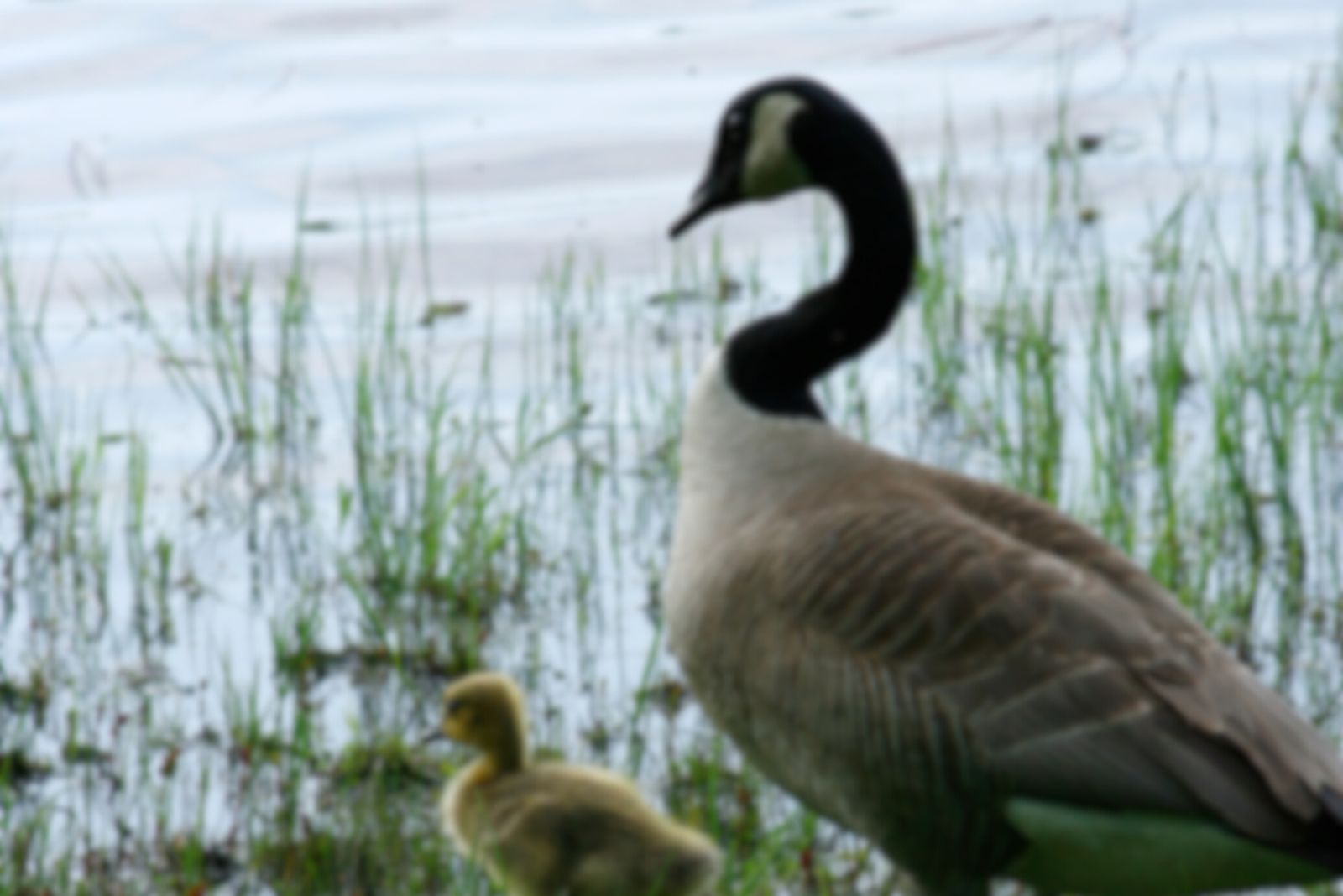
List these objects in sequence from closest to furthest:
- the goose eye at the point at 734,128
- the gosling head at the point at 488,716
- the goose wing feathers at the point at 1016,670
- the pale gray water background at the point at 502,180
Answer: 1. the goose wing feathers at the point at 1016,670
2. the gosling head at the point at 488,716
3. the goose eye at the point at 734,128
4. the pale gray water background at the point at 502,180

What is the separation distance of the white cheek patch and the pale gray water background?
52.5 inches

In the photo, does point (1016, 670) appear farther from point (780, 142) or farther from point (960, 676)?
point (780, 142)

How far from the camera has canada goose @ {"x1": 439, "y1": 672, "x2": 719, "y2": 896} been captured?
5344 millimetres

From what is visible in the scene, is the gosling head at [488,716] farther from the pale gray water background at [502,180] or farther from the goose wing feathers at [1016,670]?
the goose wing feathers at [1016,670]

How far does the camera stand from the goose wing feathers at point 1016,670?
15.3 ft

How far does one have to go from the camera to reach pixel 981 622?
16.2 feet

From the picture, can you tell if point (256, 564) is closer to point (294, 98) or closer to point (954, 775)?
point (954, 775)

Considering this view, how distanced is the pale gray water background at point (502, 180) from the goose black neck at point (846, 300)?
1081mm

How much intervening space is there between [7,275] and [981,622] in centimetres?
381

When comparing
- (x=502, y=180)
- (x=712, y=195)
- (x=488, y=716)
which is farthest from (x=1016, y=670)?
(x=502, y=180)

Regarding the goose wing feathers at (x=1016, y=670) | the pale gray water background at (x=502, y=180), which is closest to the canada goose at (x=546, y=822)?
the goose wing feathers at (x=1016, y=670)

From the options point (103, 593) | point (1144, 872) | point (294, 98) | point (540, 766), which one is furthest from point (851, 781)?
point (294, 98)

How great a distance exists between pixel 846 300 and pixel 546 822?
4.17 ft

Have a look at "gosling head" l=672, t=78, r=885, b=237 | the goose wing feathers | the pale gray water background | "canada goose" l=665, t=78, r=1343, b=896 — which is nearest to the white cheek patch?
"gosling head" l=672, t=78, r=885, b=237
